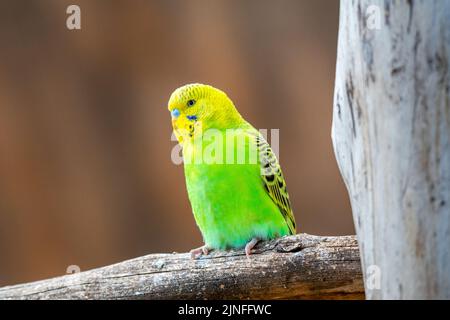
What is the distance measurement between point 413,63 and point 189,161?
1934 millimetres

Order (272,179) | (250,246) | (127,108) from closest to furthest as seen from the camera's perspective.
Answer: (250,246) → (272,179) → (127,108)

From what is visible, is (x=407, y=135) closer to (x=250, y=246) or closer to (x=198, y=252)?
(x=250, y=246)

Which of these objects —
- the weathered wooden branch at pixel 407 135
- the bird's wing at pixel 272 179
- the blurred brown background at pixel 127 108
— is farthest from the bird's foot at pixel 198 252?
the blurred brown background at pixel 127 108

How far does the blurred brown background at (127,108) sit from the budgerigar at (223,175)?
12.1 ft

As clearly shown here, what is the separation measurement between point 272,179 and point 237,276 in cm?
74

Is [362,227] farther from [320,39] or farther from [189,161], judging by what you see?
[320,39]

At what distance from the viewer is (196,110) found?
160 inches

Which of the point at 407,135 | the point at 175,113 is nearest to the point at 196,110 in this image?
the point at 175,113

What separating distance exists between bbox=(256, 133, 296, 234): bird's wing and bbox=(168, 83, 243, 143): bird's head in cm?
29

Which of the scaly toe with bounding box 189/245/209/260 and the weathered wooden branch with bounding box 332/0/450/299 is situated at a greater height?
the weathered wooden branch with bounding box 332/0/450/299

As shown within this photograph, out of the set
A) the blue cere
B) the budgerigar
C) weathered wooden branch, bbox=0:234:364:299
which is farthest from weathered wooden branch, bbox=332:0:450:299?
the blue cere

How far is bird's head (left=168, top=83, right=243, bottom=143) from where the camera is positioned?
404 centimetres

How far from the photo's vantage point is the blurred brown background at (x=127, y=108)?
7.66m

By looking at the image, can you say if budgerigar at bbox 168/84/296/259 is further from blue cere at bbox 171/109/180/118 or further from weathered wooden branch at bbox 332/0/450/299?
weathered wooden branch at bbox 332/0/450/299
